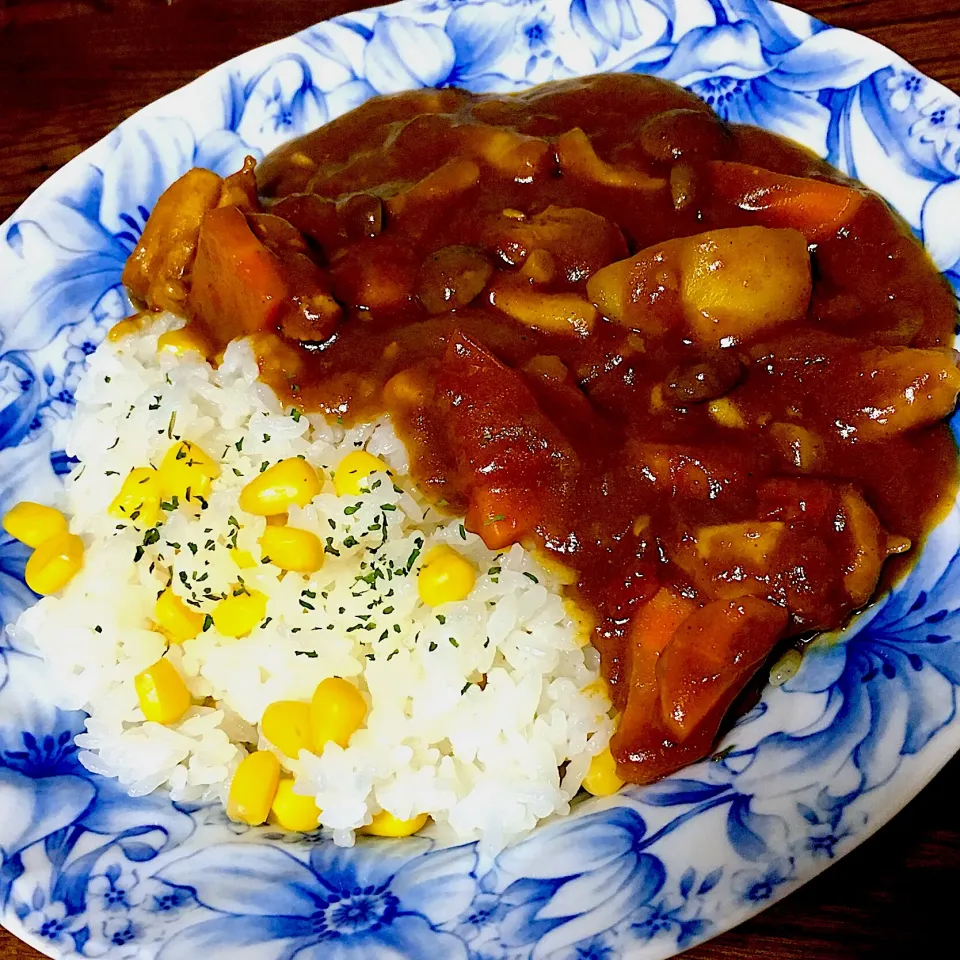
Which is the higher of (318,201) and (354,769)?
(318,201)

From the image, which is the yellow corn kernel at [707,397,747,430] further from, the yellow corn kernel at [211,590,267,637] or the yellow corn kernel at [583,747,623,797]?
the yellow corn kernel at [211,590,267,637]

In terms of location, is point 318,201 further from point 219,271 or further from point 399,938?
point 399,938

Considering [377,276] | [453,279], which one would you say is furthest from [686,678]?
[377,276]

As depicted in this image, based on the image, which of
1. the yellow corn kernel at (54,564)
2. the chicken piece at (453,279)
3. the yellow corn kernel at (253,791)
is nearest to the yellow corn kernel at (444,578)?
the yellow corn kernel at (253,791)

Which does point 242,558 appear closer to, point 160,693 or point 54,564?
point 160,693

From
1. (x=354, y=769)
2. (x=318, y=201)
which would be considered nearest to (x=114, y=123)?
(x=318, y=201)

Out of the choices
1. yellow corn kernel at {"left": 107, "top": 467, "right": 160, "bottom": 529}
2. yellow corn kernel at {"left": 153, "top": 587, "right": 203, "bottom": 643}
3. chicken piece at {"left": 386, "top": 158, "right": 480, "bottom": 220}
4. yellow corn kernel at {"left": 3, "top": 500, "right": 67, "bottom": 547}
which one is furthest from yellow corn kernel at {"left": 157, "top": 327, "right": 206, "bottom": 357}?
yellow corn kernel at {"left": 153, "top": 587, "right": 203, "bottom": 643}

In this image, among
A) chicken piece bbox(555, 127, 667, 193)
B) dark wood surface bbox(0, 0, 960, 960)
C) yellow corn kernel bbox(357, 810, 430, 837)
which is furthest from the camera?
dark wood surface bbox(0, 0, 960, 960)
